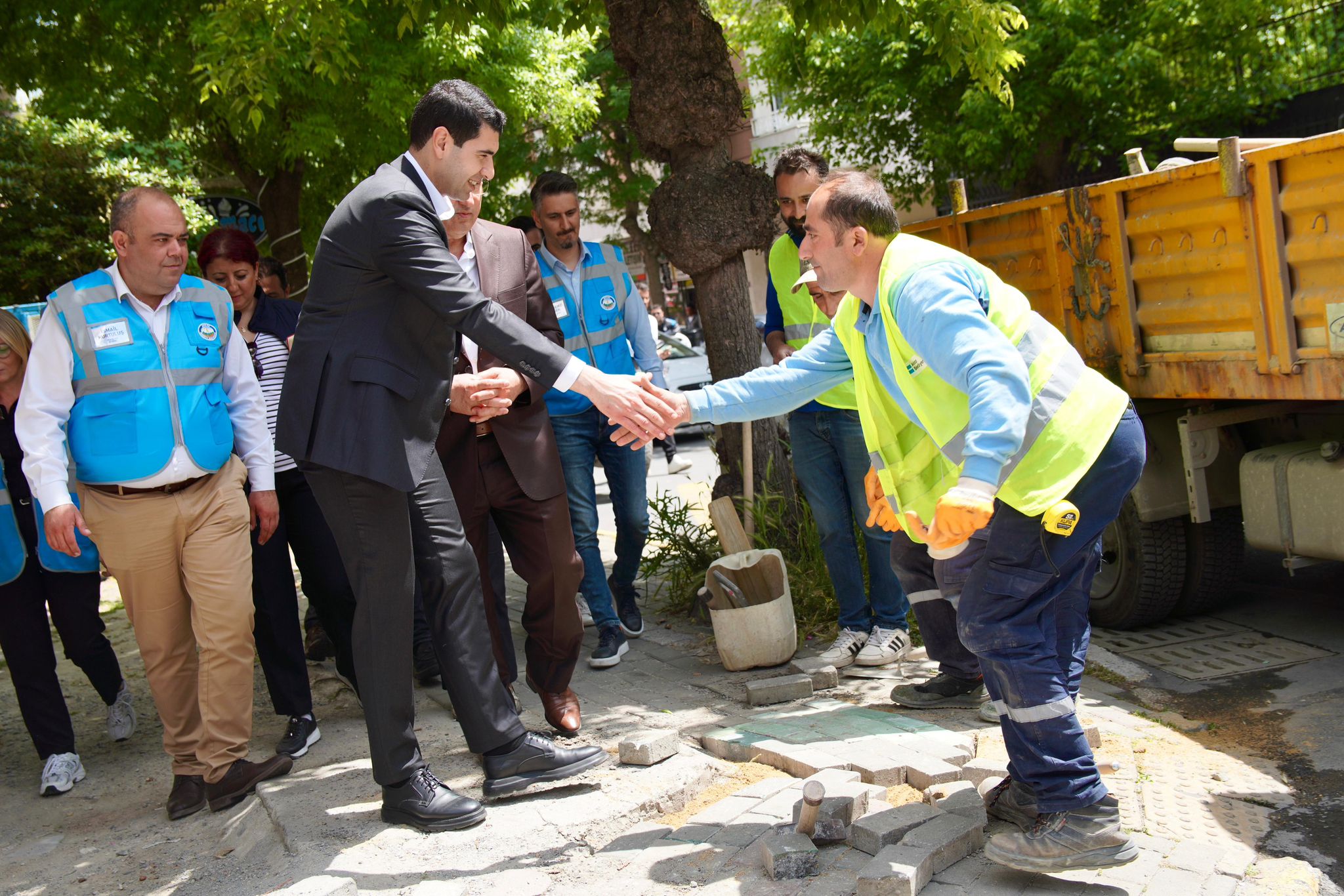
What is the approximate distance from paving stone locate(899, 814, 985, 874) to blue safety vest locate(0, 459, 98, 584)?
3.23 meters

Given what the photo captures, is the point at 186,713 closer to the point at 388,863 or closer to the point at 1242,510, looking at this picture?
the point at 388,863

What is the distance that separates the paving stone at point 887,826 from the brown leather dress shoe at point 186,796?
7.62ft

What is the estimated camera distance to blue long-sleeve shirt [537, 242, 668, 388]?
221 inches

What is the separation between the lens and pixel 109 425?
405cm

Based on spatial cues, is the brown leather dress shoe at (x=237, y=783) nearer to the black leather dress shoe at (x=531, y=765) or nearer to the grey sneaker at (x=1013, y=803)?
the black leather dress shoe at (x=531, y=765)

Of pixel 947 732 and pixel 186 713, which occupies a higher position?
pixel 186 713

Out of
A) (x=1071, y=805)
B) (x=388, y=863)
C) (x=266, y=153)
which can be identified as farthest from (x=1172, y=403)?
(x=266, y=153)

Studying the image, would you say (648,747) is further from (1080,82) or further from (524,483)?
(1080,82)

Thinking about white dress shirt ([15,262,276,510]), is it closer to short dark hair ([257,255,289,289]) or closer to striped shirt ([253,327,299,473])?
striped shirt ([253,327,299,473])

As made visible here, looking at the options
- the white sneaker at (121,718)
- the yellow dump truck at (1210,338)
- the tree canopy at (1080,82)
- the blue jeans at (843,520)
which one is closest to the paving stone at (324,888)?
the white sneaker at (121,718)

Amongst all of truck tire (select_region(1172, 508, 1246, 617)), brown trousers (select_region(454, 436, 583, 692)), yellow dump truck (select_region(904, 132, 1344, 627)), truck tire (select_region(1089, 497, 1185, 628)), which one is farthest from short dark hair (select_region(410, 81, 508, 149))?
truck tire (select_region(1172, 508, 1246, 617))

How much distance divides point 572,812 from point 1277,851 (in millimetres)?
1994

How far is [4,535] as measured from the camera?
4570 mm

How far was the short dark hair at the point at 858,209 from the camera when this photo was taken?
3299 mm
